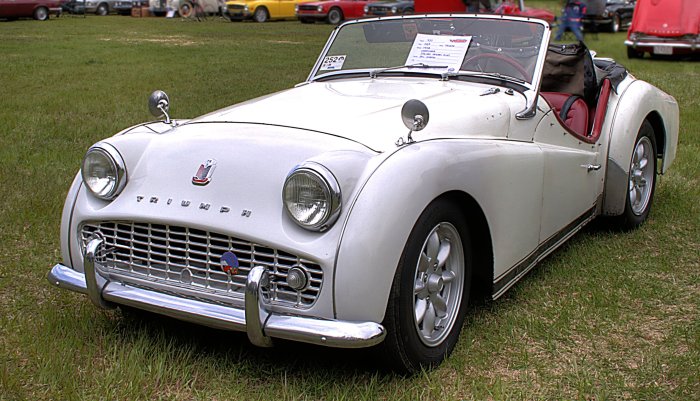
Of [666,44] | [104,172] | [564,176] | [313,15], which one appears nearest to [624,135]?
[564,176]

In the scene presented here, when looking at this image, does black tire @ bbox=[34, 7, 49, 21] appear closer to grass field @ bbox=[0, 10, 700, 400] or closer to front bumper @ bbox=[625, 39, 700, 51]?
front bumper @ bbox=[625, 39, 700, 51]

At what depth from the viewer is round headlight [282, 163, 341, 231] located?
2.62 m

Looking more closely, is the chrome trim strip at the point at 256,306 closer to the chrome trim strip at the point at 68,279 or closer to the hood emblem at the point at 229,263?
the hood emblem at the point at 229,263

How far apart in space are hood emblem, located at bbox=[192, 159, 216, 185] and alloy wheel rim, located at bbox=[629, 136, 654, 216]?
2.93 m


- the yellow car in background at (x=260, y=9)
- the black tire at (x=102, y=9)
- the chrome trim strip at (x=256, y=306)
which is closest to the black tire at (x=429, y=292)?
the chrome trim strip at (x=256, y=306)

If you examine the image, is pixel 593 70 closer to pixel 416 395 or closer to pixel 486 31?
pixel 486 31

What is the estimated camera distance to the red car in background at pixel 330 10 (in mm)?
24906

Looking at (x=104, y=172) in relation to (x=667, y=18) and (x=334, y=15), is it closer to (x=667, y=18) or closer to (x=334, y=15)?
(x=667, y=18)

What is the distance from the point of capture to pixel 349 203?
2650mm

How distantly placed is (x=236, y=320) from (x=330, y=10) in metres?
23.3

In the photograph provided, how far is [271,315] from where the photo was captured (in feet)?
8.78

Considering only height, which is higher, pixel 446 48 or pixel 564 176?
pixel 446 48

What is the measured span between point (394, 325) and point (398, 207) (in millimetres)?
426

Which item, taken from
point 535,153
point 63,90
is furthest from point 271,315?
point 63,90
